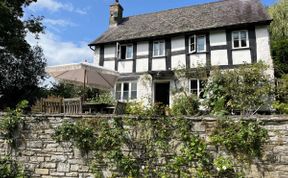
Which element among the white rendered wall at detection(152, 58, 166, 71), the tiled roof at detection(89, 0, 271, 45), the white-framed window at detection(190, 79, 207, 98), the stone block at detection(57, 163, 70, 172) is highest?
the tiled roof at detection(89, 0, 271, 45)

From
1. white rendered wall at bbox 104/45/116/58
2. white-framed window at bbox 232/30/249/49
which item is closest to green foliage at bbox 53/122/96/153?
white-framed window at bbox 232/30/249/49

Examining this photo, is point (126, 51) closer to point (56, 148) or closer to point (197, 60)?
point (197, 60)

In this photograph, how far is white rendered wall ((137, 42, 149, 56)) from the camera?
16.6 meters

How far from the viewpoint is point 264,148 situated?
18.8 ft

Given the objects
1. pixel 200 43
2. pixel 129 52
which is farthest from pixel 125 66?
pixel 200 43

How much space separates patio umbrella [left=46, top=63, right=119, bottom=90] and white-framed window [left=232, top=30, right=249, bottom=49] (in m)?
7.30

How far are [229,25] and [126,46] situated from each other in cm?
603

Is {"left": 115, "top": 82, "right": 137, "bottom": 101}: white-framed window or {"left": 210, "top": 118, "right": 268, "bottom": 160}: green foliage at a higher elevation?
{"left": 115, "top": 82, "right": 137, "bottom": 101}: white-framed window

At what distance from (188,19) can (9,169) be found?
43.4 feet

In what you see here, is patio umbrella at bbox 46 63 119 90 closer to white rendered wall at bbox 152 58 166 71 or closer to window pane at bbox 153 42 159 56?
white rendered wall at bbox 152 58 166 71

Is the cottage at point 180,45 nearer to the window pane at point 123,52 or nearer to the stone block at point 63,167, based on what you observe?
the window pane at point 123,52

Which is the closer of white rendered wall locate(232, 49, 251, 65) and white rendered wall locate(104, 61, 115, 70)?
white rendered wall locate(232, 49, 251, 65)

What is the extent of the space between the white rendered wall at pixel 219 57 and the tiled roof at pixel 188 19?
1.33 metres

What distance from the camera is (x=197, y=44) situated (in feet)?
50.8
